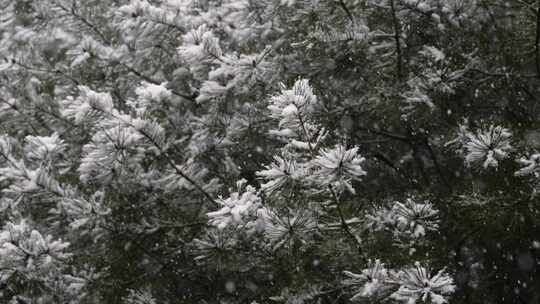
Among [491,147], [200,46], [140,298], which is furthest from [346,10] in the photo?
[140,298]

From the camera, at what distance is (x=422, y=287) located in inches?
92.4

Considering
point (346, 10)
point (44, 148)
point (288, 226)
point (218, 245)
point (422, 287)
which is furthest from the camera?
point (346, 10)

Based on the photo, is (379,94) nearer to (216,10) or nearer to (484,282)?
(484,282)

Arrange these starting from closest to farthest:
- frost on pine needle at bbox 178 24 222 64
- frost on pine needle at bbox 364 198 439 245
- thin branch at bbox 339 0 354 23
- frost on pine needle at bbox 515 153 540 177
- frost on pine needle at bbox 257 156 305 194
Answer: frost on pine needle at bbox 257 156 305 194 → frost on pine needle at bbox 515 153 540 177 → frost on pine needle at bbox 364 198 439 245 → frost on pine needle at bbox 178 24 222 64 → thin branch at bbox 339 0 354 23

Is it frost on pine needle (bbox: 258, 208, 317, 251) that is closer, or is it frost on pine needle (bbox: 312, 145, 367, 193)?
frost on pine needle (bbox: 312, 145, 367, 193)

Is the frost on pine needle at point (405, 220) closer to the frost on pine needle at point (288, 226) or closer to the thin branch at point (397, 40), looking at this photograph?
the frost on pine needle at point (288, 226)

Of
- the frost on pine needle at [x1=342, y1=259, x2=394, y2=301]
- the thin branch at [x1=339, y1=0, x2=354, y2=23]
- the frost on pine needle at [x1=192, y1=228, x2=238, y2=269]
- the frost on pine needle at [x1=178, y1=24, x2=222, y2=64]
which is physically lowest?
the frost on pine needle at [x1=192, y1=228, x2=238, y2=269]

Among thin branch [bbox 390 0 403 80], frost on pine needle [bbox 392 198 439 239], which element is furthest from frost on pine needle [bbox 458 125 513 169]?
thin branch [bbox 390 0 403 80]

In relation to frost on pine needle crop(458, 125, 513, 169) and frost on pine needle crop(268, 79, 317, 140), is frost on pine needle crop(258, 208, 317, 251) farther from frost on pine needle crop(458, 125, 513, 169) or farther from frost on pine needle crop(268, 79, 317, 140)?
frost on pine needle crop(458, 125, 513, 169)

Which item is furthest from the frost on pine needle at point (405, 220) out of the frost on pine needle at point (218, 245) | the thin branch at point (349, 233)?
the frost on pine needle at point (218, 245)

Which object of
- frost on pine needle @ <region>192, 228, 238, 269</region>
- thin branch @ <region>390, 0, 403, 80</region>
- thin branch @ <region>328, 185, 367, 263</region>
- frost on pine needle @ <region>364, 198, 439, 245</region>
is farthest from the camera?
thin branch @ <region>390, 0, 403, 80</region>

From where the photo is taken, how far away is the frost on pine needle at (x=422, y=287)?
229 centimetres

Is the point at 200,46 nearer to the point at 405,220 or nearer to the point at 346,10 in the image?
the point at 346,10

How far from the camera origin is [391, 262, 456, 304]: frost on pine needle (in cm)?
229
